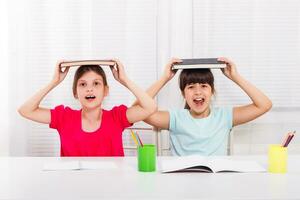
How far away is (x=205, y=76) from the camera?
93.0 inches

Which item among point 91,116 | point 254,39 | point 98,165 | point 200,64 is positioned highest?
point 254,39

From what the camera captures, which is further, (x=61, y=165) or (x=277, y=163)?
(x=61, y=165)

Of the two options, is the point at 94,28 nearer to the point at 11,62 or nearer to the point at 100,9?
the point at 100,9

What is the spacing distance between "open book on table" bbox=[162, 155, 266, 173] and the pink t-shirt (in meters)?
0.56

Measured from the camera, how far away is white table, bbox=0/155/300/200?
129 cm

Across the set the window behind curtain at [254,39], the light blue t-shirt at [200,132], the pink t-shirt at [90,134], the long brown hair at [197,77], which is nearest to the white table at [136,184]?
the pink t-shirt at [90,134]

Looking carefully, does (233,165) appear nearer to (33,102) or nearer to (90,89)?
(90,89)

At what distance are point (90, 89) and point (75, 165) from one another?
640mm

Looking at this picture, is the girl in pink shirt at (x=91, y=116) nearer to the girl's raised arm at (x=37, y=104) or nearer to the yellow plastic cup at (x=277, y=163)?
the girl's raised arm at (x=37, y=104)

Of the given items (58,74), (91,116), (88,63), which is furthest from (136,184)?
(58,74)

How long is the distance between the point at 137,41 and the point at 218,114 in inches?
26.1

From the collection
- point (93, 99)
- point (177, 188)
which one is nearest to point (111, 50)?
point (93, 99)

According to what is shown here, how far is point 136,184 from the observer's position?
4.69 ft

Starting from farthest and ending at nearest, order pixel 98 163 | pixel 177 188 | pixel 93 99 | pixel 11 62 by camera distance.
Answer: pixel 11 62
pixel 93 99
pixel 98 163
pixel 177 188
